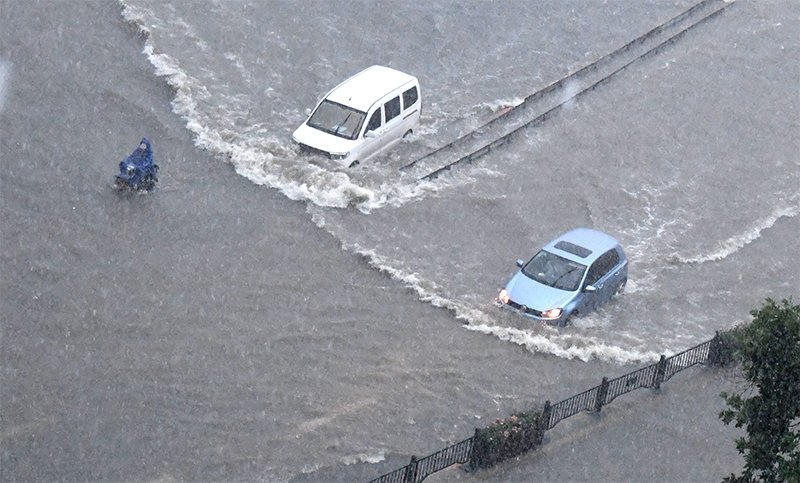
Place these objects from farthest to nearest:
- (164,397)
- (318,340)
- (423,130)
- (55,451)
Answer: (423,130) → (318,340) → (164,397) → (55,451)

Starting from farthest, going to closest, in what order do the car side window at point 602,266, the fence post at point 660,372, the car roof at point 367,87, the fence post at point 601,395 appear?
the car roof at point 367,87 < the car side window at point 602,266 < the fence post at point 660,372 < the fence post at point 601,395

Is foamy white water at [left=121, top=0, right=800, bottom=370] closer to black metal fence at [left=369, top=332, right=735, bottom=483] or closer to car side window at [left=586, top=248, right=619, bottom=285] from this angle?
car side window at [left=586, top=248, right=619, bottom=285]

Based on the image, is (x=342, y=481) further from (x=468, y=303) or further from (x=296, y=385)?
(x=468, y=303)

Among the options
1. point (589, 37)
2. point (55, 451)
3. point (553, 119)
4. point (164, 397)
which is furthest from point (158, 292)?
point (589, 37)

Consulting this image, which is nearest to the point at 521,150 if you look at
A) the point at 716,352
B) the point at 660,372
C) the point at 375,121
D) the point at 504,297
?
the point at 375,121

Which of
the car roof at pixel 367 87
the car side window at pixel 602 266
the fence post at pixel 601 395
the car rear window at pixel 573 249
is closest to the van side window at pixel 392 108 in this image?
the car roof at pixel 367 87

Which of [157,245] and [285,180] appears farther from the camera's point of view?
[285,180]

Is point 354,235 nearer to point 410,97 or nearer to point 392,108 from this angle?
point 392,108

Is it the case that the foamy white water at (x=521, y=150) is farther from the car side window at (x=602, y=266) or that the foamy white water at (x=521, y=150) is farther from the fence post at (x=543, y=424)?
the fence post at (x=543, y=424)
